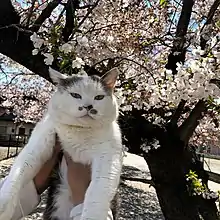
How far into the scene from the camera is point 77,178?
1188 mm

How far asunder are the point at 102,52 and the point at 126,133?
34.3 inches

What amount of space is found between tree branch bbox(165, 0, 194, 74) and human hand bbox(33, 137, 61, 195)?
5.33ft

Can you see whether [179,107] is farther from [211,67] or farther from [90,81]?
[90,81]

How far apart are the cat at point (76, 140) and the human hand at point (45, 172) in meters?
0.03

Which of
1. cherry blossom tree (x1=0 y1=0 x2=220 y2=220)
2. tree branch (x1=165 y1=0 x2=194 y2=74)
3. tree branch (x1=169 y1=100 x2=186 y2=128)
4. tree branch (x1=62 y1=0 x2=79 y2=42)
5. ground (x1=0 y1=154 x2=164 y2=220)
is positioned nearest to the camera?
cherry blossom tree (x1=0 y1=0 x2=220 y2=220)

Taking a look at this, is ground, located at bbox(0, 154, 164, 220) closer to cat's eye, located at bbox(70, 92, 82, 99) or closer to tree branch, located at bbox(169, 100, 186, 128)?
tree branch, located at bbox(169, 100, 186, 128)

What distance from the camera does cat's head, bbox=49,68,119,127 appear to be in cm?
115

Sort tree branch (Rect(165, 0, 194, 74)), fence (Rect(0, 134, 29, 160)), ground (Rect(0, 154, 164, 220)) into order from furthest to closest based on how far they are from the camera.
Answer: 1. fence (Rect(0, 134, 29, 160))
2. ground (Rect(0, 154, 164, 220))
3. tree branch (Rect(165, 0, 194, 74))

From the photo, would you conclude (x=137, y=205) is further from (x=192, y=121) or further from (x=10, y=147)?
(x=10, y=147)

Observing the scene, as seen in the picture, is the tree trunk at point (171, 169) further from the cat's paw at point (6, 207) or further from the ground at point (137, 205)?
the ground at point (137, 205)

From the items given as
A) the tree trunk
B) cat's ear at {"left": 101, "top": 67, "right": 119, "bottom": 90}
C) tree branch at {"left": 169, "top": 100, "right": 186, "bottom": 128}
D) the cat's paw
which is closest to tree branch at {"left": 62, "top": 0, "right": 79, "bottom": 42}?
the tree trunk

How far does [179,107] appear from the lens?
7.96 feet

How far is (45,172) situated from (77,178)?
0.13 m

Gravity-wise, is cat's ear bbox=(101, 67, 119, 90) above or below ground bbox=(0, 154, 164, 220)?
above
